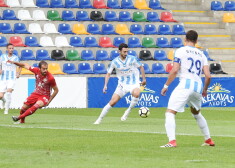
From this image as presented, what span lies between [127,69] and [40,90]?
2928mm

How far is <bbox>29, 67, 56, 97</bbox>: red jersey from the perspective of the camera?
20391 millimetres

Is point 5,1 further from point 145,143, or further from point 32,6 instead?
point 145,143

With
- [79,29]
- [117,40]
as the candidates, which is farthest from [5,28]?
[117,40]

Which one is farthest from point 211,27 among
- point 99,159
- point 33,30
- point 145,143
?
point 99,159

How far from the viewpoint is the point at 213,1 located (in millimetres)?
41969

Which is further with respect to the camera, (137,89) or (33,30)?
(33,30)

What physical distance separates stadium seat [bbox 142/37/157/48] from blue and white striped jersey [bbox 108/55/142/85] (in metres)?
14.8

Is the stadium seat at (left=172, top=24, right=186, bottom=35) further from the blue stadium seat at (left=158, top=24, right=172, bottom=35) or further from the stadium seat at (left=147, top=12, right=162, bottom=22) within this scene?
the stadium seat at (left=147, top=12, right=162, bottom=22)

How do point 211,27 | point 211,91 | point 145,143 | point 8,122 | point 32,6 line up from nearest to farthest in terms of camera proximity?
point 145,143, point 8,122, point 211,91, point 32,6, point 211,27

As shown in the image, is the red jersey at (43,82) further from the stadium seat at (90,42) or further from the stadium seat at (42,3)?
the stadium seat at (42,3)

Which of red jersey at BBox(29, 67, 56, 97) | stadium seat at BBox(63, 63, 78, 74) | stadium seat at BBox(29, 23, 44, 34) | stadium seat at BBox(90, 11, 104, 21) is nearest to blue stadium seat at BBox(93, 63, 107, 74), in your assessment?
stadium seat at BBox(63, 63, 78, 74)

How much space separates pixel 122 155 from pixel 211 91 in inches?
866

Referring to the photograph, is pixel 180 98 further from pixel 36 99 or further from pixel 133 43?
pixel 133 43

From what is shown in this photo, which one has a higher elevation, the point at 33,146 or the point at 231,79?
the point at 33,146
